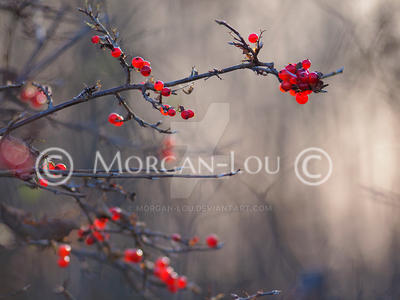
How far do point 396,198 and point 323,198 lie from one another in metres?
1.41

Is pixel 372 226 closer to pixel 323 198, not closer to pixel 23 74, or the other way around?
pixel 323 198

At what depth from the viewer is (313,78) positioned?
1275mm

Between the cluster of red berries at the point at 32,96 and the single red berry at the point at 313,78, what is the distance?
1925 mm

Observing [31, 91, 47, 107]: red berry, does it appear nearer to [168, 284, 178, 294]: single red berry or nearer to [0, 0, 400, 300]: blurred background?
[168, 284, 178, 294]: single red berry

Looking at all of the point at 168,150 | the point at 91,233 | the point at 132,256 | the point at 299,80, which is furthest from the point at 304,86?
the point at 168,150

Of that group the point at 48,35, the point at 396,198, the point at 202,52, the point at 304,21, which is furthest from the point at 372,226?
the point at 48,35

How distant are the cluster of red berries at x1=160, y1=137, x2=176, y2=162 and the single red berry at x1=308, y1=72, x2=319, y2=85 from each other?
200 centimetres

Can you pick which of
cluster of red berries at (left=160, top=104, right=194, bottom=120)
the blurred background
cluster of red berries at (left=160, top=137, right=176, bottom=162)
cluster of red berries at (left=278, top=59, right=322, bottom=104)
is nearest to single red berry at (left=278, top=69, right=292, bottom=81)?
cluster of red berries at (left=278, top=59, right=322, bottom=104)

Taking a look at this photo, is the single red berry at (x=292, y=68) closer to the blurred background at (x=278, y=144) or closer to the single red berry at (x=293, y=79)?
the single red berry at (x=293, y=79)

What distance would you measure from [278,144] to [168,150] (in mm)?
3170

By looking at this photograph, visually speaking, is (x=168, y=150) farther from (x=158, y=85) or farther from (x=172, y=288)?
(x=158, y=85)

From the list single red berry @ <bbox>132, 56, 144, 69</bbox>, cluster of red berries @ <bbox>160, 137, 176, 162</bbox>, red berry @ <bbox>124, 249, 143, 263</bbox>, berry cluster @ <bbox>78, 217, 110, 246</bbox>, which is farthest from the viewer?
cluster of red berries @ <bbox>160, 137, 176, 162</bbox>

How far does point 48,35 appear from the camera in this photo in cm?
252

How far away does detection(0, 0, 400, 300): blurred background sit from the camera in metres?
5.11
